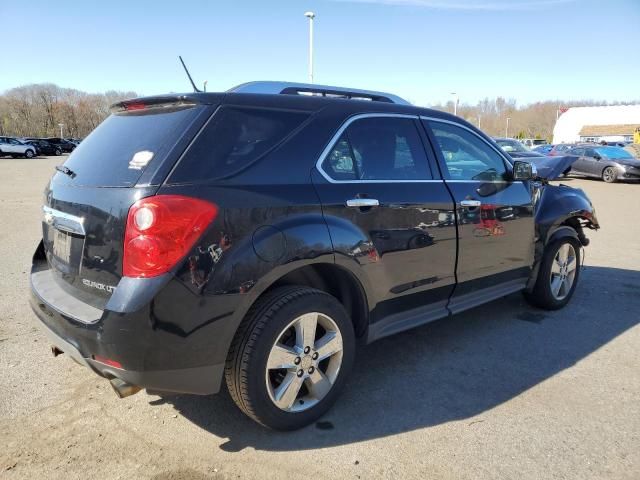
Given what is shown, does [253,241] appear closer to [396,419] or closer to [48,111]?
[396,419]

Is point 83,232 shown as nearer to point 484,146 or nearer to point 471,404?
point 471,404

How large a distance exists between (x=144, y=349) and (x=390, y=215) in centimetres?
167

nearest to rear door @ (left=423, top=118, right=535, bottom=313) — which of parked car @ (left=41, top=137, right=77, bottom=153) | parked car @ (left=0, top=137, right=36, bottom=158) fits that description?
parked car @ (left=0, top=137, right=36, bottom=158)

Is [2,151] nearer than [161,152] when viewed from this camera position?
No

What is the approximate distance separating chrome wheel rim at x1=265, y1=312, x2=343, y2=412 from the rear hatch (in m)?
0.94

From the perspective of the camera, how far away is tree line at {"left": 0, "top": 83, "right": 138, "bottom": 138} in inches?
3460

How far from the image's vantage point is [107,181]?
259 centimetres

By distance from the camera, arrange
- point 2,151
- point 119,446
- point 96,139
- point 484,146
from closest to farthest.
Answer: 1. point 119,446
2. point 96,139
3. point 484,146
4. point 2,151

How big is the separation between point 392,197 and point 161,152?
1460 mm

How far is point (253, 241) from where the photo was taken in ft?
8.21

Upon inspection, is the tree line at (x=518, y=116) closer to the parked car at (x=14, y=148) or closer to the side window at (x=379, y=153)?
the parked car at (x=14, y=148)

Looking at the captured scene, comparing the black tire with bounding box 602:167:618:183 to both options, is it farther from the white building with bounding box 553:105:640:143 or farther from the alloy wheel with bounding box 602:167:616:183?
the white building with bounding box 553:105:640:143

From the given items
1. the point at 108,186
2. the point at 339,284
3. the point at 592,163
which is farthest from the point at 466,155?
the point at 592,163

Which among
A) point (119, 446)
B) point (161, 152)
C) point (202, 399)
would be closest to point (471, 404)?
point (202, 399)
